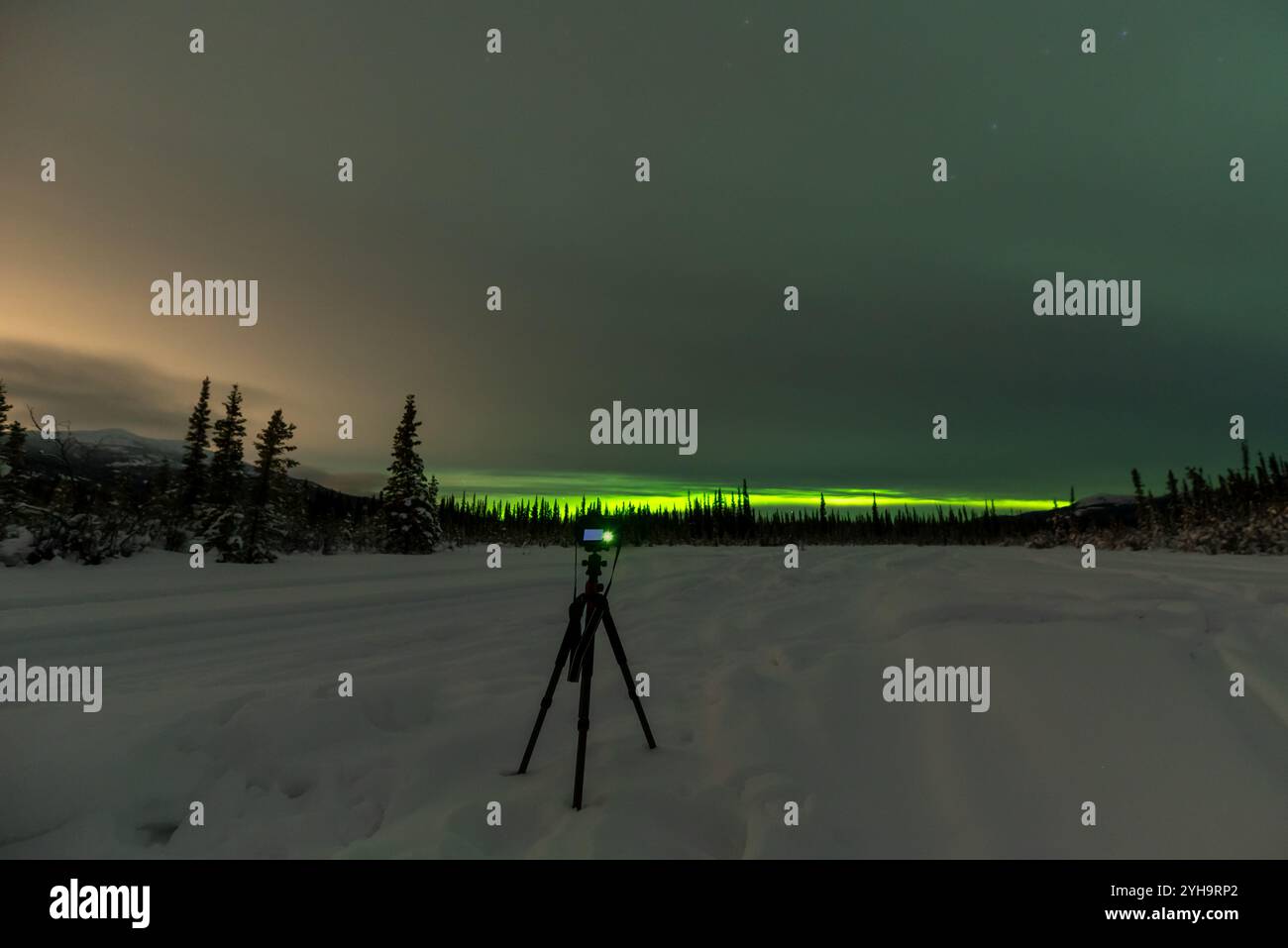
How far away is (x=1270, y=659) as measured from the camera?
4090mm

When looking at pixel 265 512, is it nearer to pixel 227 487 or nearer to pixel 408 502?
pixel 227 487

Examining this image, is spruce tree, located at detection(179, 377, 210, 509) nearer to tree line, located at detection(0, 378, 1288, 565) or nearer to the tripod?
tree line, located at detection(0, 378, 1288, 565)

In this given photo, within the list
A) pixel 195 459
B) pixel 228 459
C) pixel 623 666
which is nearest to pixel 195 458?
pixel 195 459

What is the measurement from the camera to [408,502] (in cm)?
2970

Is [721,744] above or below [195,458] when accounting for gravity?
below

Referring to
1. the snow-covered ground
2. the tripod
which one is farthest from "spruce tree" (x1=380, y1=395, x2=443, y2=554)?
the tripod

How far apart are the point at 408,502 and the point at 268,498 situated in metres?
9.32

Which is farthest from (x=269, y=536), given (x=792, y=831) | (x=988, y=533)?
(x=988, y=533)

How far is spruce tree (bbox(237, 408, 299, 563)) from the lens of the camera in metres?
19.1

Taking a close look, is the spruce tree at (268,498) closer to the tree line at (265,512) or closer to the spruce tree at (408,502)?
the tree line at (265,512)

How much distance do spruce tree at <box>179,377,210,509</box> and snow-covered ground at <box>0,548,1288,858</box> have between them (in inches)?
909

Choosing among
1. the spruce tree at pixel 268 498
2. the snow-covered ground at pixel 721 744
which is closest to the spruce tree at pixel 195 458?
the spruce tree at pixel 268 498

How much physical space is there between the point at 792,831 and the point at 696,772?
0.85m
